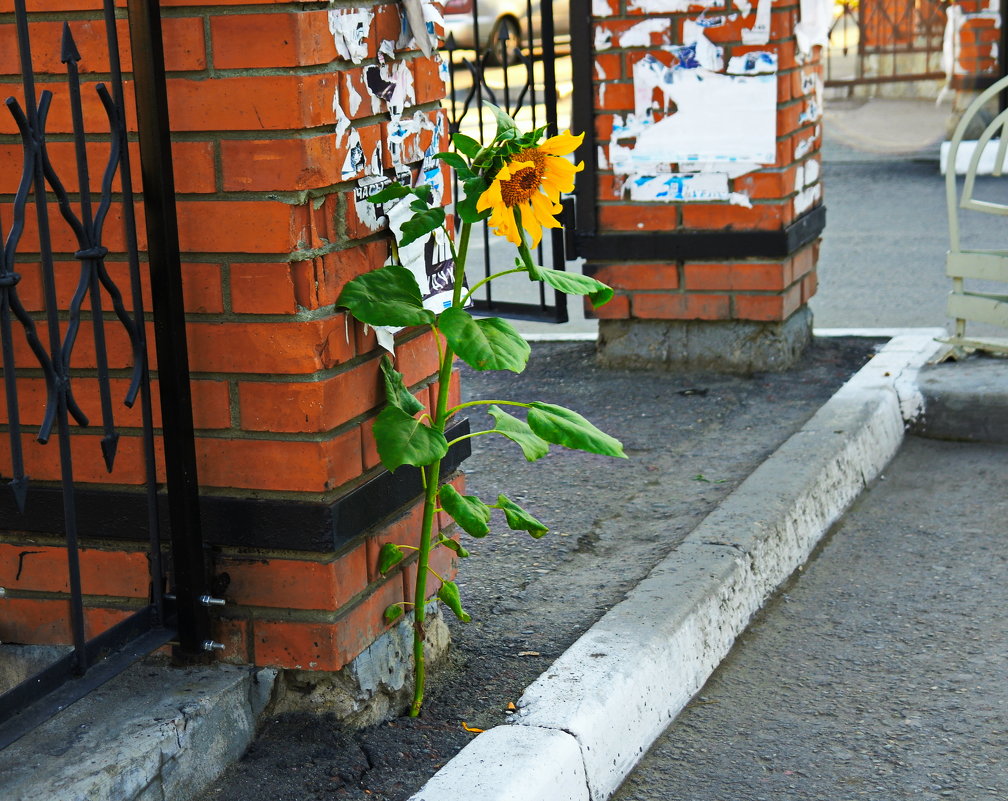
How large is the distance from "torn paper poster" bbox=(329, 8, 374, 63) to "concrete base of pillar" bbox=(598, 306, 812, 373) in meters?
2.92

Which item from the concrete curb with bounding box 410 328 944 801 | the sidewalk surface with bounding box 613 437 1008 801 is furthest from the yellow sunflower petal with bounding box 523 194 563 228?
the sidewalk surface with bounding box 613 437 1008 801

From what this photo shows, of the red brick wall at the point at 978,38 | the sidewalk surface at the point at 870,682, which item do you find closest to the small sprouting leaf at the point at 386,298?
the sidewalk surface at the point at 870,682

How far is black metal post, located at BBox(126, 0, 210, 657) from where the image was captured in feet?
7.06

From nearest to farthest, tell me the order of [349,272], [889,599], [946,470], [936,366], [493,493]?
[349,272]
[889,599]
[493,493]
[946,470]
[936,366]

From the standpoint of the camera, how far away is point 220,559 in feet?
7.84

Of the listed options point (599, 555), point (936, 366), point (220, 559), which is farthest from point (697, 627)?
point (936, 366)

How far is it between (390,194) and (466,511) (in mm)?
582

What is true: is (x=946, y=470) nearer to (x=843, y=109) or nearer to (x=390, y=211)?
(x=390, y=211)

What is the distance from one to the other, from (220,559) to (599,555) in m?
1.26

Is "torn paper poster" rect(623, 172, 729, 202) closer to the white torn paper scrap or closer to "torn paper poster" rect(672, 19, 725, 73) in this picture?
"torn paper poster" rect(672, 19, 725, 73)

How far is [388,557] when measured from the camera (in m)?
2.45

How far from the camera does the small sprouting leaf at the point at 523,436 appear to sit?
237cm

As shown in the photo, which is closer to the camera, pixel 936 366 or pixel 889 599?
pixel 889 599

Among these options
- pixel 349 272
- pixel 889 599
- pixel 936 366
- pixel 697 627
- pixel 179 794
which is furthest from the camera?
Answer: pixel 936 366
